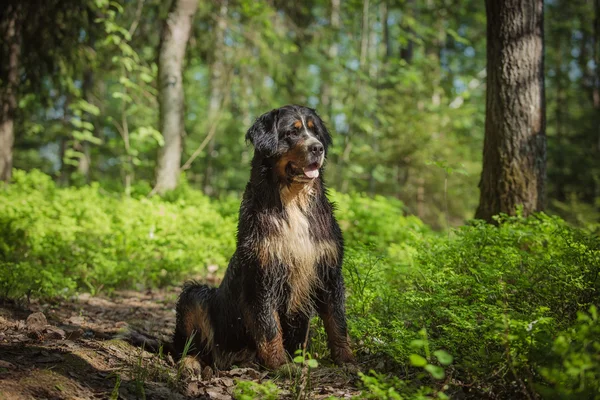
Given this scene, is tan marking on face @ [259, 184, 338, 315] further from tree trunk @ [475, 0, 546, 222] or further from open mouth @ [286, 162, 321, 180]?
tree trunk @ [475, 0, 546, 222]

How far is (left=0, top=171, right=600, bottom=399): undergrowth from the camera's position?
2508 millimetres

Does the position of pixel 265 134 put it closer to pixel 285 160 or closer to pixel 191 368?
pixel 285 160

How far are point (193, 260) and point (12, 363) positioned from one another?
3689 mm

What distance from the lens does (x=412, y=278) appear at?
4.04 metres

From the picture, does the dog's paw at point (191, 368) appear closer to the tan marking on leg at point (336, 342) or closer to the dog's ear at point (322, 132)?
the tan marking on leg at point (336, 342)

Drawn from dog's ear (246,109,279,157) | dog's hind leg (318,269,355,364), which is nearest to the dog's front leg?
dog's hind leg (318,269,355,364)

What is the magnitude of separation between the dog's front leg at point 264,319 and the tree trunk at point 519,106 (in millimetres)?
3197

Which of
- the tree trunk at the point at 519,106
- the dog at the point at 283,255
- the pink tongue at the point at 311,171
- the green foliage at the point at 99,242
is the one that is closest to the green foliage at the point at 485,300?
the dog at the point at 283,255

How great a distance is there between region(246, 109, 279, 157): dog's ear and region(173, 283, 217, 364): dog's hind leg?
1.42 m

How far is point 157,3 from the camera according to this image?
10.5 meters

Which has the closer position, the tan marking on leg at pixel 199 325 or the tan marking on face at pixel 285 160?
the tan marking on face at pixel 285 160

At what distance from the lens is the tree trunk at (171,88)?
1005 cm

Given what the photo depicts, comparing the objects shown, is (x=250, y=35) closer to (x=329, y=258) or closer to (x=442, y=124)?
(x=442, y=124)

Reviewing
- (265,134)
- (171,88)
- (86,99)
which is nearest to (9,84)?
(171,88)
